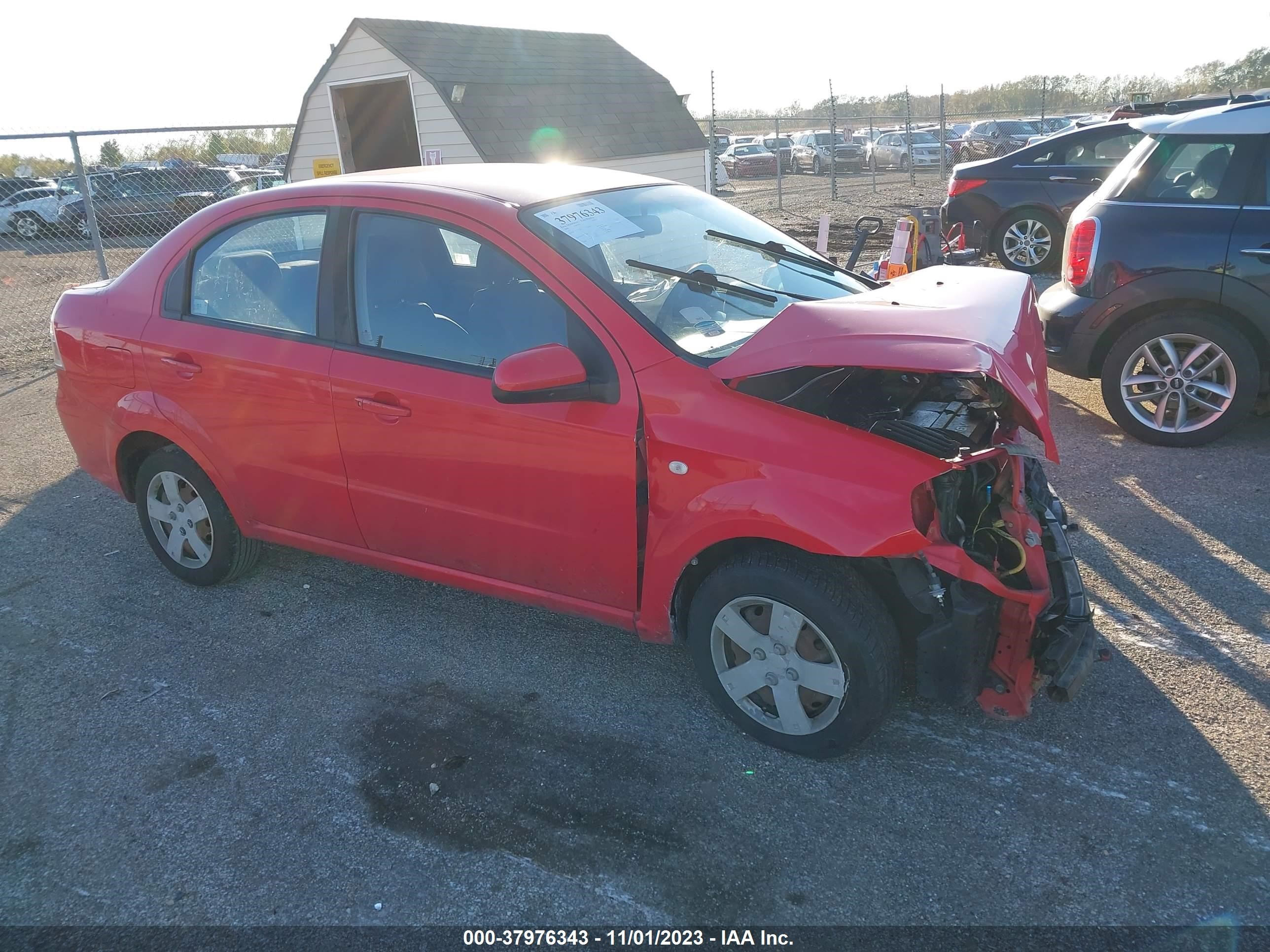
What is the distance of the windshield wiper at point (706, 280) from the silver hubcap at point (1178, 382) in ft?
10.1

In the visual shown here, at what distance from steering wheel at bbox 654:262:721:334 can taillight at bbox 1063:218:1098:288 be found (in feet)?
Answer: 10.6

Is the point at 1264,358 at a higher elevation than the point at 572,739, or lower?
higher

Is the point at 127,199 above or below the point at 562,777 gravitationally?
above

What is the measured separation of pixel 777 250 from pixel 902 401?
43.5 inches

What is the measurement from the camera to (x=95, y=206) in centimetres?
1111

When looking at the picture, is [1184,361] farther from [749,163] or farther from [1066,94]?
[1066,94]

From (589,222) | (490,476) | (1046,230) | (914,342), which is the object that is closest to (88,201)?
(589,222)

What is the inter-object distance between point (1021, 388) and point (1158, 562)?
202 cm

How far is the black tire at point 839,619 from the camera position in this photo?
9.10ft

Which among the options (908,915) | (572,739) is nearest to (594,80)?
(572,739)

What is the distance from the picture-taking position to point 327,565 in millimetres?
4625

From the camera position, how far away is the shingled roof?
38.5 ft

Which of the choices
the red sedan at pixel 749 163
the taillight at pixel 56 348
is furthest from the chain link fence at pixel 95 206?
the red sedan at pixel 749 163

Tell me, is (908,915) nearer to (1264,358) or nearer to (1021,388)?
(1021,388)
